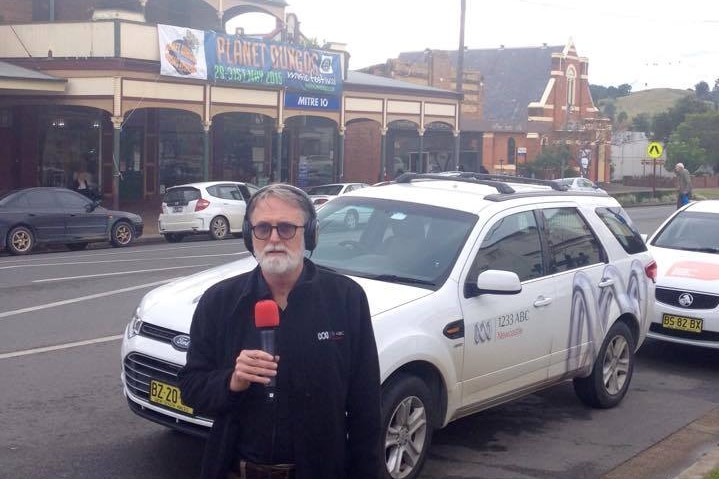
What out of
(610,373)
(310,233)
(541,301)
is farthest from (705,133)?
(310,233)

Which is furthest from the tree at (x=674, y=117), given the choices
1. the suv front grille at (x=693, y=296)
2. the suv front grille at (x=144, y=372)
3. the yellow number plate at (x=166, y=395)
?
the yellow number plate at (x=166, y=395)

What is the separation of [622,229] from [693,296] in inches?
76.9

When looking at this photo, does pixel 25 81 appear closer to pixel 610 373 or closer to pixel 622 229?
pixel 622 229

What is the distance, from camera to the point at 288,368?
10.3 ft

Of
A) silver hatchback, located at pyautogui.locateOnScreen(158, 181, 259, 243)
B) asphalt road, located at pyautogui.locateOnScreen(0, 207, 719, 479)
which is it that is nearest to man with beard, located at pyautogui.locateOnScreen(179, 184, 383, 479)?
asphalt road, located at pyautogui.locateOnScreen(0, 207, 719, 479)

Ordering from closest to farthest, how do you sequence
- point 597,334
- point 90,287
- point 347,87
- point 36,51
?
point 597,334 < point 90,287 < point 36,51 < point 347,87

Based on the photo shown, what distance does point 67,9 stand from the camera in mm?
33469

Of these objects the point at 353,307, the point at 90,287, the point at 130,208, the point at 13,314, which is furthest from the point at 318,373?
the point at 130,208

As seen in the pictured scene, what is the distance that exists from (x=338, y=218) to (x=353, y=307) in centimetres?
377

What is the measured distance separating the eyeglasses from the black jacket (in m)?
0.14

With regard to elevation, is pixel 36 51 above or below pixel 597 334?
above

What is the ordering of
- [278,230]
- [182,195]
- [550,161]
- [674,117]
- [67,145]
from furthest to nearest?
[674,117] → [550,161] → [67,145] → [182,195] → [278,230]

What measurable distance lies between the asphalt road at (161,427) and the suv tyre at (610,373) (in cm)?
13

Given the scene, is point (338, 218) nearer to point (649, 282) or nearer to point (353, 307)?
point (649, 282)
